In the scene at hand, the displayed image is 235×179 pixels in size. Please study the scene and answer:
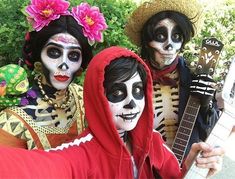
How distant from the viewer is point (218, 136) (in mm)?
1997

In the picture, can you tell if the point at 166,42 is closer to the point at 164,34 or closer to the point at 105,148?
the point at 164,34

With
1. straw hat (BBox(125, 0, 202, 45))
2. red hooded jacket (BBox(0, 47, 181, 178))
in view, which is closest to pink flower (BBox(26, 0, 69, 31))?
straw hat (BBox(125, 0, 202, 45))

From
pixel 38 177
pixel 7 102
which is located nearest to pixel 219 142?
pixel 38 177

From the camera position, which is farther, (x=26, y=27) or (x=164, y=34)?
(x=26, y=27)

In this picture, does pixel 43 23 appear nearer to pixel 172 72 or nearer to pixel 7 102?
pixel 7 102

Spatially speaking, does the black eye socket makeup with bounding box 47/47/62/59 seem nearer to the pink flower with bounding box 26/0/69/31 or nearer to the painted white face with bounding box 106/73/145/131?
the pink flower with bounding box 26/0/69/31

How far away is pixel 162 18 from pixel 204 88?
1.59 feet

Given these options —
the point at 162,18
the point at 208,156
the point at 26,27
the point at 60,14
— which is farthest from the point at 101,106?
the point at 26,27

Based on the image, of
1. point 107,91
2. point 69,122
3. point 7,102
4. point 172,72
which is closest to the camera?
point 107,91

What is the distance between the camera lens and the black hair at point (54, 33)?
2436 mm

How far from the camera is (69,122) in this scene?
250 centimetres

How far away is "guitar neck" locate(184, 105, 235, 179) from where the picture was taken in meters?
1.99

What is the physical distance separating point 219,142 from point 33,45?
1165 mm

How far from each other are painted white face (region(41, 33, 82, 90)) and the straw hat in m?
0.49
